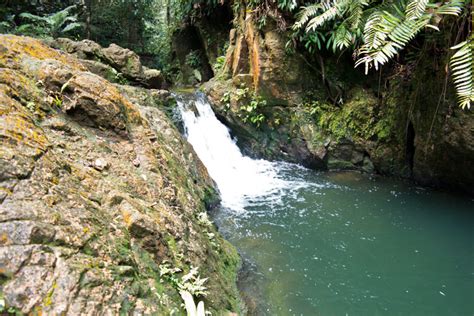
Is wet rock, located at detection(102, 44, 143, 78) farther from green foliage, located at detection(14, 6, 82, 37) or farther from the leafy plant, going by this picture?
green foliage, located at detection(14, 6, 82, 37)

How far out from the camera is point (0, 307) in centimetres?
142

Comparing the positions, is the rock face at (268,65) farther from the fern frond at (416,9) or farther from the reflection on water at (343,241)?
the fern frond at (416,9)

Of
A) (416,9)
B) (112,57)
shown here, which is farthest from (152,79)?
(416,9)

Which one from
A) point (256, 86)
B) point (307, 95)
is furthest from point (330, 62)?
point (256, 86)

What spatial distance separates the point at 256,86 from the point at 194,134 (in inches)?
80.5

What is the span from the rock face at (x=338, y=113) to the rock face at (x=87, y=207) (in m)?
4.33

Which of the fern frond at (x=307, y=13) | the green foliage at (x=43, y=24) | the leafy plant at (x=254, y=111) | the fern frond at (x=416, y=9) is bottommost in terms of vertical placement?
the leafy plant at (x=254, y=111)

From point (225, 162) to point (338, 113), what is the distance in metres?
3.02

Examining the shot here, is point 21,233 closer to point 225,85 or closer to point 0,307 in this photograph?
point 0,307

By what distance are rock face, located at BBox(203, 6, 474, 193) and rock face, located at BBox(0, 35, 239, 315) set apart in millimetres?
4332

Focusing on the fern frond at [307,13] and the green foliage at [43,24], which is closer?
the fern frond at [307,13]

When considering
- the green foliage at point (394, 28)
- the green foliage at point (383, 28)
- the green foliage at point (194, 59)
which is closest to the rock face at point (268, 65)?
the green foliage at point (383, 28)

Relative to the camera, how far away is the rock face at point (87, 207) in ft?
5.54

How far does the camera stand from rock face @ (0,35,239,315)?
169 centimetres
